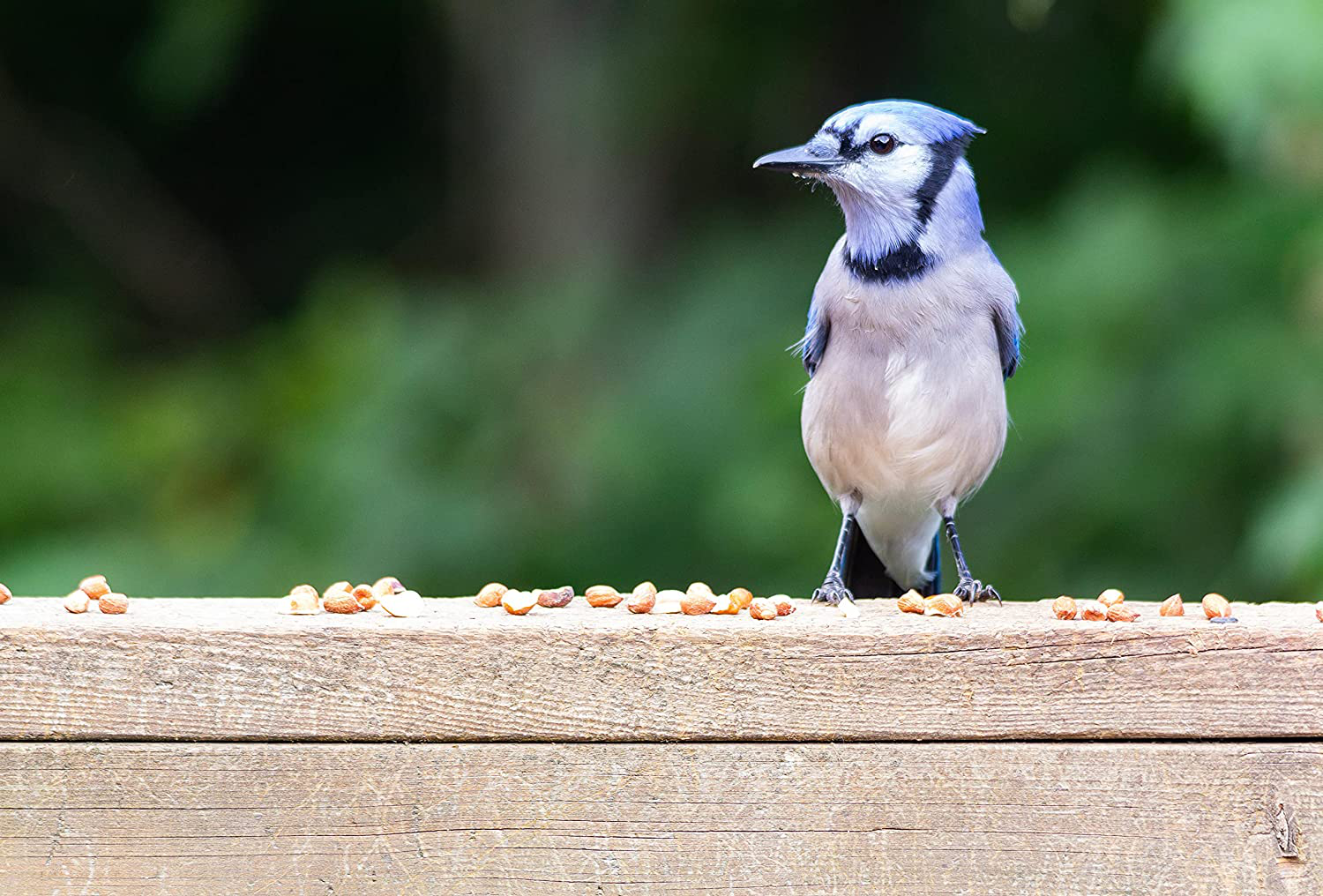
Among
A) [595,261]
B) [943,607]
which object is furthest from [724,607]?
[595,261]

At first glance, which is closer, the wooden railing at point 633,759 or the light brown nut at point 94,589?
the wooden railing at point 633,759

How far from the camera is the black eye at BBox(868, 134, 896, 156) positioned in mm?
2504

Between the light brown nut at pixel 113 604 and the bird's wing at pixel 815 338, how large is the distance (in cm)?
126

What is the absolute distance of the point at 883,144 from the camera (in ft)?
8.23

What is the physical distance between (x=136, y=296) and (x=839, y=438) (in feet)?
13.5

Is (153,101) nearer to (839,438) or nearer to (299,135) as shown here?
(299,135)

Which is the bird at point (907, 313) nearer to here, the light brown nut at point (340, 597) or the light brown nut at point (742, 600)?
the light brown nut at point (742, 600)

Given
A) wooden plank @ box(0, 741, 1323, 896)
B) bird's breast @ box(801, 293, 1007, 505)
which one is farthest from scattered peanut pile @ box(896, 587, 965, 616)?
bird's breast @ box(801, 293, 1007, 505)

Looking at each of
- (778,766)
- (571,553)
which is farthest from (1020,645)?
(571,553)

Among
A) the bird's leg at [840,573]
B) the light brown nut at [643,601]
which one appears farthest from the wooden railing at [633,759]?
the bird's leg at [840,573]

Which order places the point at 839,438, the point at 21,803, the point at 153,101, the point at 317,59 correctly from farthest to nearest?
the point at 317,59
the point at 153,101
the point at 839,438
the point at 21,803

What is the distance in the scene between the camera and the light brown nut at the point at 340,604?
177 centimetres

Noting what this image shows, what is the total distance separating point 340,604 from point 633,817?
1.30 feet

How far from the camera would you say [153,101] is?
5.81 metres
